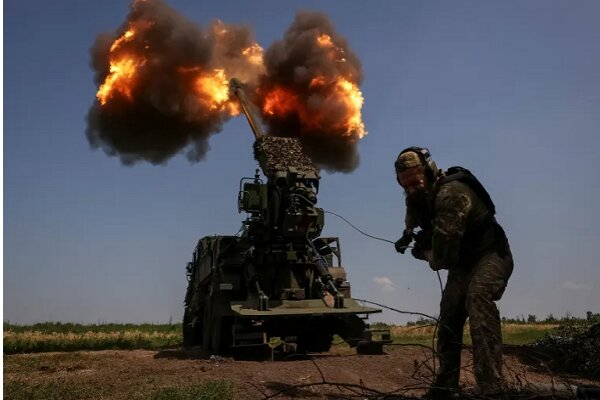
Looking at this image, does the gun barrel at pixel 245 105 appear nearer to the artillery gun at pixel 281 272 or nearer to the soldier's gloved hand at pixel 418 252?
the artillery gun at pixel 281 272

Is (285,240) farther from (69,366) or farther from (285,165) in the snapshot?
(69,366)

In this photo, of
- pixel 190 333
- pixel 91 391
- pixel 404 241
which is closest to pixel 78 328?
pixel 190 333

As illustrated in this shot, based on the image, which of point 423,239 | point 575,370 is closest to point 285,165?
point 575,370

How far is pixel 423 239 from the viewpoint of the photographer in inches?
190

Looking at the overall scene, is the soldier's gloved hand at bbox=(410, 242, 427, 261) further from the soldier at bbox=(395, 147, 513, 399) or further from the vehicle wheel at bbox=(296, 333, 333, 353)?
the vehicle wheel at bbox=(296, 333, 333, 353)

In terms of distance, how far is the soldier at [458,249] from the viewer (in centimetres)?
438

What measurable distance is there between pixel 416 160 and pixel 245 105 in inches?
511

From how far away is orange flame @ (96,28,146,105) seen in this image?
1867 centimetres

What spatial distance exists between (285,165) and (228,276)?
2.77 metres

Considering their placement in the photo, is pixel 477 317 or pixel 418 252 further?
pixel 418 252

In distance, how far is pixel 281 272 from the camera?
1377 cm

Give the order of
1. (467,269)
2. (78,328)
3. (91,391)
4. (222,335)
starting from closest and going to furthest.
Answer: (467,269)
(91,391)
(222,335)
(78,328)

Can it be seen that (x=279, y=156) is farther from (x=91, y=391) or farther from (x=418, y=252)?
(x=418, y=252)

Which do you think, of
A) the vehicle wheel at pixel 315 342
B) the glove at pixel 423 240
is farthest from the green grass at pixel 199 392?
the vehicle wheel at pixel 315 342
